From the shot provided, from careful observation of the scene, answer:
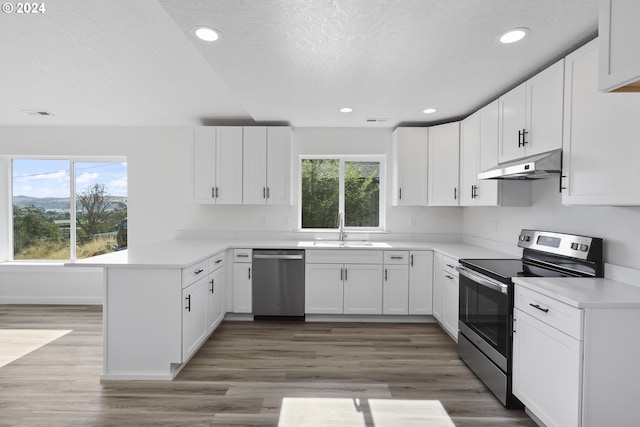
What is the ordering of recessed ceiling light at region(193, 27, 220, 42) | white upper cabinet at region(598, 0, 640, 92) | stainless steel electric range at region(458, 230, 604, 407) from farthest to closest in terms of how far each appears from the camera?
stainless steel electric range at region(458, 230, 604, 407)
recessed ceiling light at region(193, 27, 220, 42)
white upper cabinet at region(598, 0, 640, 92)

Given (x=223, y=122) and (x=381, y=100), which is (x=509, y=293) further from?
(x=223, y=122)

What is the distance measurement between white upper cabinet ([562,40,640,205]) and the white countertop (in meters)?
0.48

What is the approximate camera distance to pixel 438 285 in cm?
351

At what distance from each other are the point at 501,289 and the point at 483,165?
4.53ft

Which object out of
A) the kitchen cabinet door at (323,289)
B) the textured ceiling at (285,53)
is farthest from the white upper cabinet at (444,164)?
the kitchen cabinet door at (323,289)

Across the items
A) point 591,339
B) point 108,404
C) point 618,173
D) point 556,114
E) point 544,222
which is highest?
point 556,114

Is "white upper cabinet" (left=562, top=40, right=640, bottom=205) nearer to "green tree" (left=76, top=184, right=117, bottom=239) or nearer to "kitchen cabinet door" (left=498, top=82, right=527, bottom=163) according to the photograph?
"kitchen cabinet door" (left=498, top=82, right=527, bottom=163)

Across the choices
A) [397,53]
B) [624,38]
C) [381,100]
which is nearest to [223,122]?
[381,100]

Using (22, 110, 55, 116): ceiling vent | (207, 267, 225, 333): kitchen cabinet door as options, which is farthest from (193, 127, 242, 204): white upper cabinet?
(22, 110, 55, 116): ceiling vent

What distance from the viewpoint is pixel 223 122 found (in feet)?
14.0

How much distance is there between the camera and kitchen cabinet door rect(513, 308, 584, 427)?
1.59 meters

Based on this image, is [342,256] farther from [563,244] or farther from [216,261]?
[563,244]

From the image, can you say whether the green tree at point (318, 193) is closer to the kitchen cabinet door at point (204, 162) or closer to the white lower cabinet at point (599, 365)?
the kitchen cabinet door at point (204, 162)

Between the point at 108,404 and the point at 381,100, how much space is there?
130 inches
